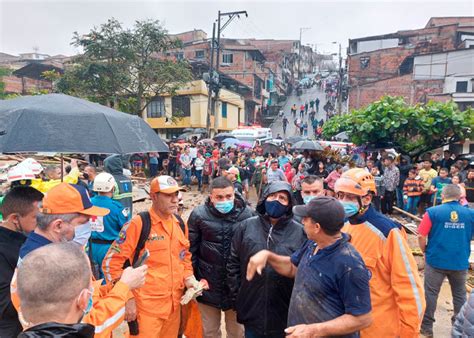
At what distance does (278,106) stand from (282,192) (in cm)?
5180

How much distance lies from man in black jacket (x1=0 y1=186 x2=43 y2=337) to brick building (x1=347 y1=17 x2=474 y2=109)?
110ft

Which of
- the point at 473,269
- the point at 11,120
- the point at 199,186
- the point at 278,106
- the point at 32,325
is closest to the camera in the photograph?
the point at 32,325

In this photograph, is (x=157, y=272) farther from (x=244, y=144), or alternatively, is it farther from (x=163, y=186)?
(x=244, y=144)

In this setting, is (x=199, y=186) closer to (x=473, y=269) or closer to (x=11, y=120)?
(x=473, y=269)

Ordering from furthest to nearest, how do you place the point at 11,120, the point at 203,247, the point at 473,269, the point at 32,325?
the point at 473,269 → the point at 203,247 → the point at 11,120 → the point at 32,325

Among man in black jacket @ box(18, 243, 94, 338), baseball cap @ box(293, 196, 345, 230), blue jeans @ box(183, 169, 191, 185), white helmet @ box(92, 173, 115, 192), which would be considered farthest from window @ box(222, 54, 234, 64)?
man in black jacket @ box(18, 243, 94, 338)

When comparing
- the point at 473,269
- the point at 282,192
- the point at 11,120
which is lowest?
the point at 473,269

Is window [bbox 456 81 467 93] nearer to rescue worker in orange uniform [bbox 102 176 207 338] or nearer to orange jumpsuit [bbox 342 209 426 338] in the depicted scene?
orange jumpsuit [bbox 342 209 426 338]

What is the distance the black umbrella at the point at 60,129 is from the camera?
8.34 feet

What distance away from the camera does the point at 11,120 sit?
2623 millimetres

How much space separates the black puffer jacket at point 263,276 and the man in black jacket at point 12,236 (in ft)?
5.55

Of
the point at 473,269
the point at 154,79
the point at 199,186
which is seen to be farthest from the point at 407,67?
the point at 473,269

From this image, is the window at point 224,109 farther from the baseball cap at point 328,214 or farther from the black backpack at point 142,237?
the baseball cap at point 328,214

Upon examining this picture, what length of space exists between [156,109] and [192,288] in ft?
95.7
